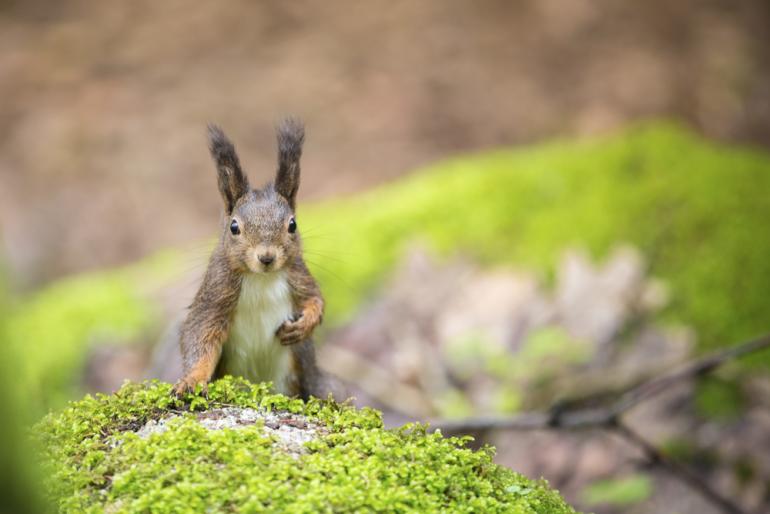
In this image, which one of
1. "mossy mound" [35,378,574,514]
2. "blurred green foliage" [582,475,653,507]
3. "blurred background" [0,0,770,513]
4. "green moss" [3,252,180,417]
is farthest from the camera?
"green moss" [3,252,180,417]

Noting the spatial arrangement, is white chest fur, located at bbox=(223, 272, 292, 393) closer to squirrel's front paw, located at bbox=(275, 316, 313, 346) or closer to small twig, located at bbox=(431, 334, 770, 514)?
squirrel's front paw, located at bbox=(275, 316, 313, 346)

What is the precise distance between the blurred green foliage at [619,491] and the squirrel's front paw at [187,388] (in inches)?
106

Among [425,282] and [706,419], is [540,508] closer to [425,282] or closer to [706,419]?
[706,419]

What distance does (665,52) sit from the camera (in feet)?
34.4

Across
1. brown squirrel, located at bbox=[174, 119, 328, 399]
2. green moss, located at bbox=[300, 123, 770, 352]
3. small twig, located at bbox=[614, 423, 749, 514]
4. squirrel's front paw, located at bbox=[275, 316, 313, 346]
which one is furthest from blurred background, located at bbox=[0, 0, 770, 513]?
squirrel's front paw, located at bbox=[275, 316, 313, 346]

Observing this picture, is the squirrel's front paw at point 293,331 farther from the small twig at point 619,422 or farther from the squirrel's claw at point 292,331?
the small twig at point 619,422

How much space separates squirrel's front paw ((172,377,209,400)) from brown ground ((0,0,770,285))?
694 centimetres

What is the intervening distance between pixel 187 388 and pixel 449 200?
15.2 ft

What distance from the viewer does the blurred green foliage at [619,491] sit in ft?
15.5

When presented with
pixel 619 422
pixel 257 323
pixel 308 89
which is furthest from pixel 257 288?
pixel 308 89

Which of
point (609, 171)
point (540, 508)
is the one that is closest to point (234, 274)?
point (540, 508)

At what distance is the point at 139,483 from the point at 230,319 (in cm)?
112

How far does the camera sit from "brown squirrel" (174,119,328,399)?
130 inches

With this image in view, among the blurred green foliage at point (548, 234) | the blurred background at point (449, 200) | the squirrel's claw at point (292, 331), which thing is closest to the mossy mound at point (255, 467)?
the blurred background at point (449, 200)
